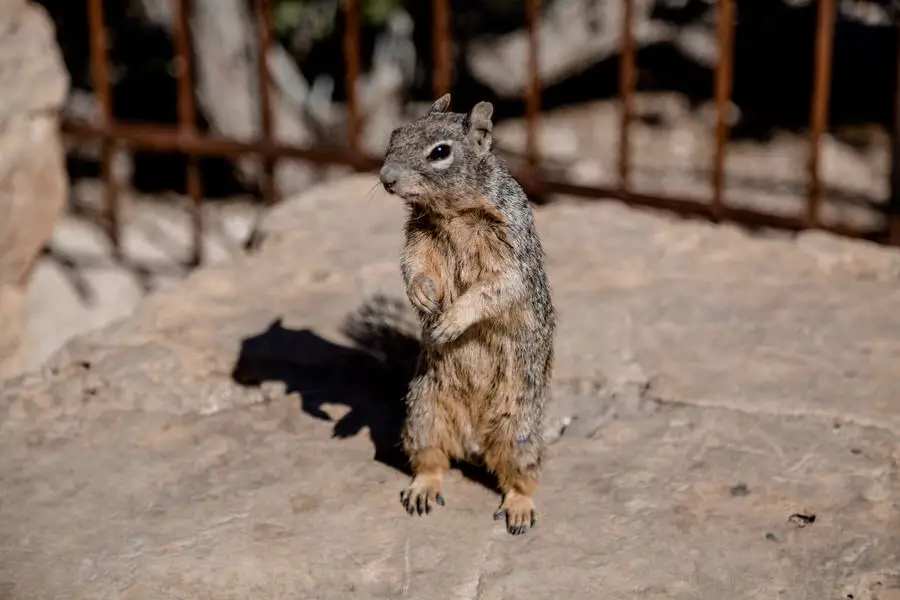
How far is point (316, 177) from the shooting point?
344 inches

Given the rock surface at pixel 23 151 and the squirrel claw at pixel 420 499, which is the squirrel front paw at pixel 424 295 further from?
the rock surface at pixel 23 151

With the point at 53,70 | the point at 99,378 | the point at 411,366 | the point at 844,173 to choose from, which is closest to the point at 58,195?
the point at 53,70

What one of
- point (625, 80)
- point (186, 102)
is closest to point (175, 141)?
point (186, 102)

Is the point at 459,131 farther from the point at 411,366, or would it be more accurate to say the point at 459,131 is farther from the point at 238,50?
the point at 238,50

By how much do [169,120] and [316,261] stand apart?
16.1ft

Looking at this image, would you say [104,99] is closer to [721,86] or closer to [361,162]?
[361,162]

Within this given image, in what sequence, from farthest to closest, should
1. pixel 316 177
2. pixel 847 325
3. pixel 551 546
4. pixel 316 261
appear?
pixel 316 177
pixel 316 261
pixel 847 325
pixel 551 546

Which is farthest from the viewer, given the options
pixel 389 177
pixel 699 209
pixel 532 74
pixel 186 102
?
pixel 186 102

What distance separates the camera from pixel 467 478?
3930 mm

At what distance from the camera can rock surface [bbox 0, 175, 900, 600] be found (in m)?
3.37

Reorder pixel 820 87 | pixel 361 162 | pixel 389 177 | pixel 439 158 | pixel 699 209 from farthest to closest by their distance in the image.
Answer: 1. pixel 361 162
2. pixel 699 209
3. pixel 820 87
4. pixel 439 158
5. pixel 389 177

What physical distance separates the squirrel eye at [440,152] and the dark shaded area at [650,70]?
547 centimetres

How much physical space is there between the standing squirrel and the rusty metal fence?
2.46 m

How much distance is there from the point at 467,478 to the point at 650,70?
250 inches
